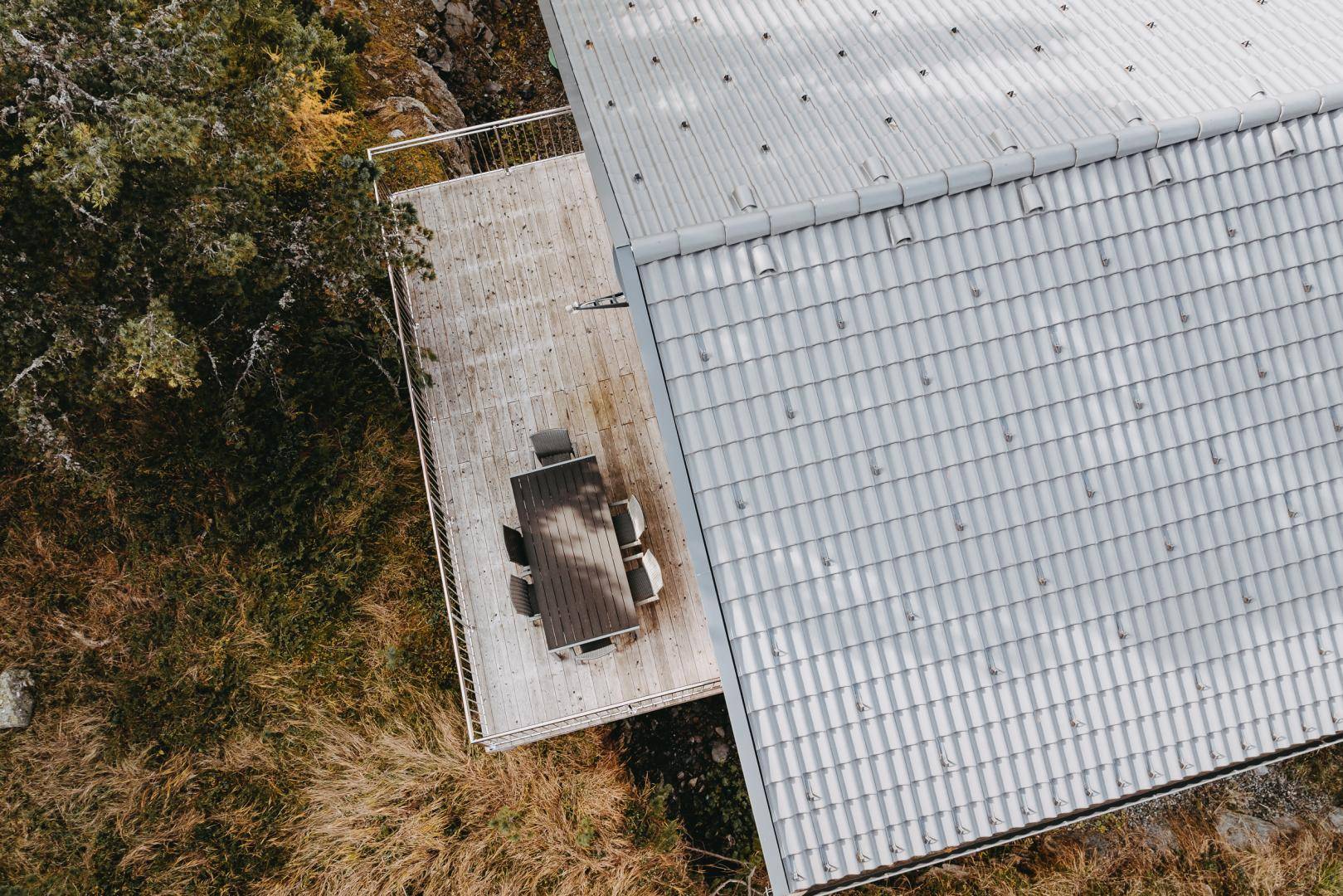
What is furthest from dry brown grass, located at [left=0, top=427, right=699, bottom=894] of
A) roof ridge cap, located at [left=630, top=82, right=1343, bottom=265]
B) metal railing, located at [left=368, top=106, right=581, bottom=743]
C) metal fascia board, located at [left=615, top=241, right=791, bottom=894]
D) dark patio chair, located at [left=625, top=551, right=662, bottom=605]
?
roof ridge cap, located at [left=630, top=82, right=1343, bottom=265]

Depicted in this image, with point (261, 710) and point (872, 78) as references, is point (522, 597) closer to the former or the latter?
point (261, 710)

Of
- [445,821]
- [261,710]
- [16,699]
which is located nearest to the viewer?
[16,699]

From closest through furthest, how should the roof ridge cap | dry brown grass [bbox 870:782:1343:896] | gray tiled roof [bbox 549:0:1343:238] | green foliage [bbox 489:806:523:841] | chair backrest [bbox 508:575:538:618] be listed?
the roof ridge cap → gray tiled roof [bbox 549:0:1343:238] → chair backrest [bbox 508:575:538:618] → green foliage [bbox 489:806:523:841] → dry brown grass [bbox 870:782:1343:896]

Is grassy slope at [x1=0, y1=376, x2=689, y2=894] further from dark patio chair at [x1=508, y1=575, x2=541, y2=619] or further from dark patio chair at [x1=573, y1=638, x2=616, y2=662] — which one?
dark patio chair at [x1=508, y1=575, x2=541, y2=619]

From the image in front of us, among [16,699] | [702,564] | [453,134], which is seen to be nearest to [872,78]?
[702,564]

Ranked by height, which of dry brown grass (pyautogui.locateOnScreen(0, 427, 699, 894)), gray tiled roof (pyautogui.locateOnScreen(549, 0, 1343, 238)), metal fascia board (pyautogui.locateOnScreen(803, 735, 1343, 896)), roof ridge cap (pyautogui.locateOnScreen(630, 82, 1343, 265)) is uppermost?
gray tiled roof (pyautogui.locateOnScreen(549, 0, 1343, 238))

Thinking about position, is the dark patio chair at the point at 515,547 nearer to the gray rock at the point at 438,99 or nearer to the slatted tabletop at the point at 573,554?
the slatted tabletop at the point at 573,554

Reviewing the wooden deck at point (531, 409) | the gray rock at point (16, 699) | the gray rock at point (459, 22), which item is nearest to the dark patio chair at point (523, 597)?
the wooden deck at point (531, 409)
